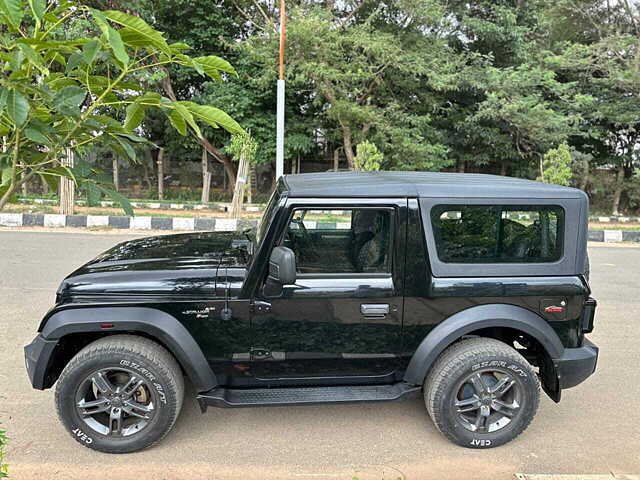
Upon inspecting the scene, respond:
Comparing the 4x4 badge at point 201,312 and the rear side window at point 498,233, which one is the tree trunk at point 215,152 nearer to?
the 4x4 badge at point 201,312

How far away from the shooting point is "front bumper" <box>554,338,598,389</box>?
9.26ft

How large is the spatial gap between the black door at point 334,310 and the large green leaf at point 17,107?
156cm

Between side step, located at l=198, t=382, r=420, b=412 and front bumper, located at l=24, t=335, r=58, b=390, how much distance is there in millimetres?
889

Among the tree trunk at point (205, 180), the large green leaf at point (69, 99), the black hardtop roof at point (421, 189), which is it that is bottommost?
the black hardtop roof at point (421, 189)

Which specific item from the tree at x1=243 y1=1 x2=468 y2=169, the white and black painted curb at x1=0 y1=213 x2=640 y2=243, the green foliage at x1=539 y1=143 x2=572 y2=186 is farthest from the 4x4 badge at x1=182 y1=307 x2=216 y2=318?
the green foliage at x1=539 y1=143 x2=572 y2=186

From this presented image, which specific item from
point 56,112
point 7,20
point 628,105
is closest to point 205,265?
point 56,112

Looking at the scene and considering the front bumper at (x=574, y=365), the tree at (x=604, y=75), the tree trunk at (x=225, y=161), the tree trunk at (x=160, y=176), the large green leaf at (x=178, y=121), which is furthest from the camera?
the tree trunk at (x=160, y=176)

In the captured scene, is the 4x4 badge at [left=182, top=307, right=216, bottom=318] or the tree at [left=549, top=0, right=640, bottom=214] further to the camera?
the tree at [left=549, top=0, right=640, bottom=214]

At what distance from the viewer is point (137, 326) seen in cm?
258

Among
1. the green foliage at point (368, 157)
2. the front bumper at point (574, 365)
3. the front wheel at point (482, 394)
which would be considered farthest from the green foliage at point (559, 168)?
the front wheel at point (482, 394)

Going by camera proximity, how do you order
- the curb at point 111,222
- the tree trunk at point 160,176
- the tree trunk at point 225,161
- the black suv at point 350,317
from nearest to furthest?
1. the black suv at point 350,317
2. the curb at point 111,222
3. the tree trunk at point 225,161
4. the tree trunk at point 160,176

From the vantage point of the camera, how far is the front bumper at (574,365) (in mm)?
2822

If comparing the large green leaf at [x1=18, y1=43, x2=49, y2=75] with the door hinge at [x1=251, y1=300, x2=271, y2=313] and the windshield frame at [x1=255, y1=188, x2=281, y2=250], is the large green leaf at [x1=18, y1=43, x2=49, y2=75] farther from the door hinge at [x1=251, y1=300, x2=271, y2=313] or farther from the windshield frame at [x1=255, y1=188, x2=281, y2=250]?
the door hinge at [x1=251, y1=300, x2=271, y2=313]

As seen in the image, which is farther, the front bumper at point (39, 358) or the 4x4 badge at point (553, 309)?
the 4x4 badge at point (553, 309)
